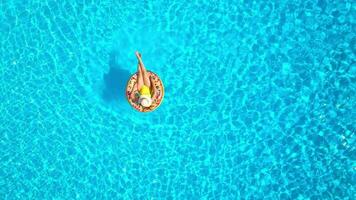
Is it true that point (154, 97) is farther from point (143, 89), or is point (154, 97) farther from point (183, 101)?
point (183, 101)

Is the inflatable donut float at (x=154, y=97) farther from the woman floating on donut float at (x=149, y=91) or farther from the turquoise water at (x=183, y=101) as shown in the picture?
the turquoise water at (x=183, y=101)

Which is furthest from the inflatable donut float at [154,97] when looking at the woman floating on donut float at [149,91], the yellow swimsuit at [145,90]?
the yellow swimsuit at [145,90]

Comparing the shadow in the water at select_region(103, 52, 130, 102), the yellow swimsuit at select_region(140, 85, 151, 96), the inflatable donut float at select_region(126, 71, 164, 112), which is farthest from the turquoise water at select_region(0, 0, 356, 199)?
the yellow swimsuit at select_region(140, 85, 151, 96)

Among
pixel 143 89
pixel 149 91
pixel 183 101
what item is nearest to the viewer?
pixel 143 89

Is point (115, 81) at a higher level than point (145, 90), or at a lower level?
higher

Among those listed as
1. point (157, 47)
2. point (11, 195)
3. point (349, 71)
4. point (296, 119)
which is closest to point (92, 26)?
point (157, 47)

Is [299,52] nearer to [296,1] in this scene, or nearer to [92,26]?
[296,1]

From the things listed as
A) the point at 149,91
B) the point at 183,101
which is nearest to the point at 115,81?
the point at 149,91

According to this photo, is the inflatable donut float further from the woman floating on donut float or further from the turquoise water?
the turquoise water
